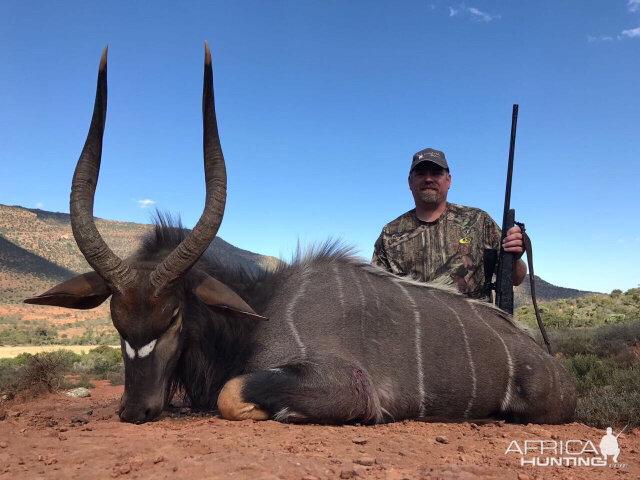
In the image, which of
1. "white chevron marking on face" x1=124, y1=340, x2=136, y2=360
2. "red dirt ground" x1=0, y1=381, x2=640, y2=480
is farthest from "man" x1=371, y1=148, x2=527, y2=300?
"white chevron marking on face" x1=124, y1=340, x2=136, y2=360

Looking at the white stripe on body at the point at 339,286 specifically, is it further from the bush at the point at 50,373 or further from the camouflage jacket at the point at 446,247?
the bush at the point at 50,373

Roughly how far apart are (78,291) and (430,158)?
4.30 meters

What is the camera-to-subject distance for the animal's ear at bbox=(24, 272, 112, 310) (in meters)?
4.01

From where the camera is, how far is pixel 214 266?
4.85 metres

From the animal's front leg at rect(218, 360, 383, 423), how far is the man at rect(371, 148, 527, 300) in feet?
7.94

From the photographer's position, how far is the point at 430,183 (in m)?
6.57

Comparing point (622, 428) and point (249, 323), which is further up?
point (249, 323)

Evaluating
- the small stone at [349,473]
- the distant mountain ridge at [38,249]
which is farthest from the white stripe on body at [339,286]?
the distant mountain ridge at [38,249]

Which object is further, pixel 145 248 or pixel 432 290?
pixel 432 290

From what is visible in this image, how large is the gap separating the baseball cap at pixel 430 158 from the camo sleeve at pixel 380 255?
998 millimetres

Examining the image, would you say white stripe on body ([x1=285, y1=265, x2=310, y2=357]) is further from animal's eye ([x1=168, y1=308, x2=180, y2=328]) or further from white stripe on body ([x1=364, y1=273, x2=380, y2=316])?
animal's eye ([x1=168, y1=308, x2=180, y2=328])

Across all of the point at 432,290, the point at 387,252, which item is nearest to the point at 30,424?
the point at 432,290

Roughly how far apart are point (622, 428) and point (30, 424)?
5.07 meters

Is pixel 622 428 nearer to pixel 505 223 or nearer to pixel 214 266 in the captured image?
pixel 505 223
